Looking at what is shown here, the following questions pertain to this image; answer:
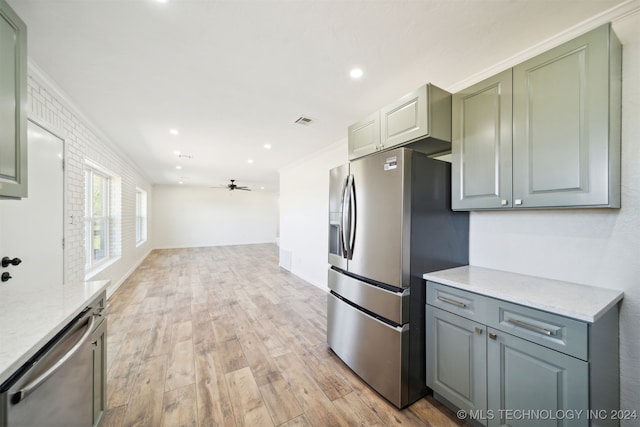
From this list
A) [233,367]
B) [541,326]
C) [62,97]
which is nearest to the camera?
[541,326]

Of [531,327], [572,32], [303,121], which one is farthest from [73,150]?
[572,32]

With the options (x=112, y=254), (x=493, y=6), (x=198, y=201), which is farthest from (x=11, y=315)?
(x=198, y=201)

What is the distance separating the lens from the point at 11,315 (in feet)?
3.59

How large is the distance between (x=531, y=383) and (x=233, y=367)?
2191 mm

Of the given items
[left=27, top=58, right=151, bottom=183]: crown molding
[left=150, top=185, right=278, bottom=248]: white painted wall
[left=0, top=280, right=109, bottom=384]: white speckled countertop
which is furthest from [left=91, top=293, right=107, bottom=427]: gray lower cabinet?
[left=150, top=185, right=278, bottom=248]: white painted wall

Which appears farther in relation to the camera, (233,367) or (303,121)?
(303,121)

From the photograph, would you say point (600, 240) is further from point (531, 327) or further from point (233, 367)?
point (233, 367)

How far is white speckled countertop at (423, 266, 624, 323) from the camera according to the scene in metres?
1.15

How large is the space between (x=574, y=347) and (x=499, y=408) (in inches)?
22.9

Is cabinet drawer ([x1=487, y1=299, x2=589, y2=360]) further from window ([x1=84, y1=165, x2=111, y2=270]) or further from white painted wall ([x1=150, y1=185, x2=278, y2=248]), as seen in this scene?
white painted wall ([x1=150, y1=185, x2=278, y2=248])

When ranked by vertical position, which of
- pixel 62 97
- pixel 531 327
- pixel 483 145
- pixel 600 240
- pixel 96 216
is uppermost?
pixel 62 97

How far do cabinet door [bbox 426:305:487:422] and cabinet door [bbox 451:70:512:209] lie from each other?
88cm

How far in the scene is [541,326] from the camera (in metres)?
1.21

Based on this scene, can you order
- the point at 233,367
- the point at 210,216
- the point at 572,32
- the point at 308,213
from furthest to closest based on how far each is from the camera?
the point at 210,216 < the point at 308,213 < the point at 233,367 < the point at 572,32
